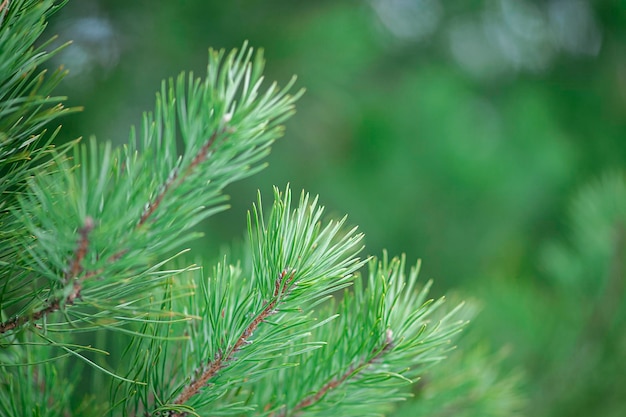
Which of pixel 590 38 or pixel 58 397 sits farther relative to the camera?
pixel 590 38

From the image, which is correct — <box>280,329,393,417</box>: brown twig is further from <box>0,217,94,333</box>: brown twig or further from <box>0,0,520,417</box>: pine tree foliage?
<box>0,217,94,333</box>: brown twig

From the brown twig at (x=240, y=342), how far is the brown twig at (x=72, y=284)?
83 mm

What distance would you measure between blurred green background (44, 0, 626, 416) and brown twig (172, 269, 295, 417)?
56 centimetres

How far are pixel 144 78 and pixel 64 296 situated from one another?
0.93 metres

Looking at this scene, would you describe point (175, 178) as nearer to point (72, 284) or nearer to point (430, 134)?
point (72, 284)

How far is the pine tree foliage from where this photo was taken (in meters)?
0.30

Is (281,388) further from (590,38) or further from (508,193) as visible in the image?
(590,38)

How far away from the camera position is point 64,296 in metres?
0.29

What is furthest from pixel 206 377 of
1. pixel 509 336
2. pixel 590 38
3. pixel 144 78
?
pixel 590 38

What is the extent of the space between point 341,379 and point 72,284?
170 mm

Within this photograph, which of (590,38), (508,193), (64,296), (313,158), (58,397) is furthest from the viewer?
(590,38)

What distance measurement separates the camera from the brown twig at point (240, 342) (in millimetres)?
332

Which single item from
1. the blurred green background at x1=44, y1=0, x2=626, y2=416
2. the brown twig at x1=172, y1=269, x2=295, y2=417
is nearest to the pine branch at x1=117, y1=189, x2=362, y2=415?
the brown twig at x1=172, y1=269, x2=295, y2=417

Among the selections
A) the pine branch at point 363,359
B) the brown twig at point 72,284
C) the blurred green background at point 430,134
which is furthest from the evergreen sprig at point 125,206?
the blurred green background at point 430,134
